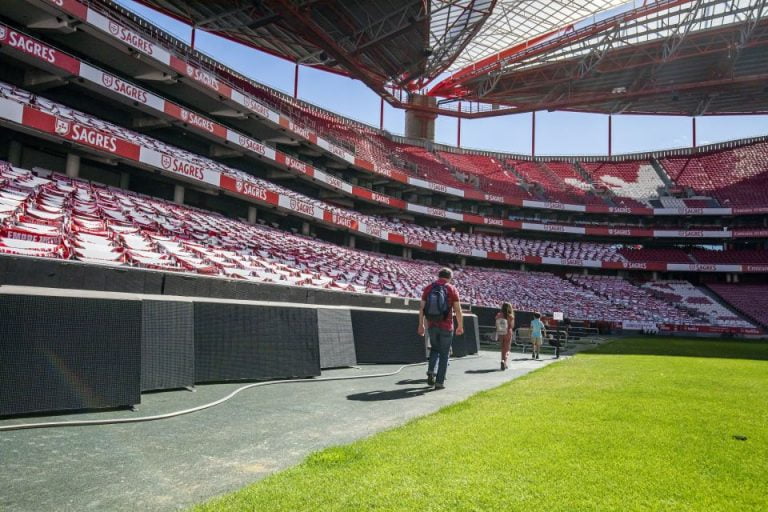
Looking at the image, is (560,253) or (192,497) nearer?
(192,497)

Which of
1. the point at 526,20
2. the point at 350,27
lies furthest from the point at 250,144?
the point at 526,20

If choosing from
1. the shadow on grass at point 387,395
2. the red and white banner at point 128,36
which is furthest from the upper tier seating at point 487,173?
the shadow on grass at point 387,395

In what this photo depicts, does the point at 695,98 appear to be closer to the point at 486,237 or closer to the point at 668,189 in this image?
the point at 668,189

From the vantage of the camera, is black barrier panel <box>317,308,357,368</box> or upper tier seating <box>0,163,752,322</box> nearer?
black barrier panel <box>317,308,357,368</box>

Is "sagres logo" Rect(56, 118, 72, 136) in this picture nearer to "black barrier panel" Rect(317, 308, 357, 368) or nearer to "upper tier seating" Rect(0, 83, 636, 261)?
"upper tier seating" Rect(0, 83, 636, 261)

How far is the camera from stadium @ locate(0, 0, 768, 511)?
3.42m

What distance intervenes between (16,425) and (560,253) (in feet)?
156

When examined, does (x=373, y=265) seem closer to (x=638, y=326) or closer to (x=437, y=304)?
(x=638, y=326)

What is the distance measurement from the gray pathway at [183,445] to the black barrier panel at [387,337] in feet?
9.94

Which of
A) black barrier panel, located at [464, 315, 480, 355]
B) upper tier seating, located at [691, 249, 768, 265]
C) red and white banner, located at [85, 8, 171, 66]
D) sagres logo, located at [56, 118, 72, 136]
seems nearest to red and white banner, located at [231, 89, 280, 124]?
red and white banner, located at [85, 8, 171, 66]

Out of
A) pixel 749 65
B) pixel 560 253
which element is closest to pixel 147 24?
pixel 560 253

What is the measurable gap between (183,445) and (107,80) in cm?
2086

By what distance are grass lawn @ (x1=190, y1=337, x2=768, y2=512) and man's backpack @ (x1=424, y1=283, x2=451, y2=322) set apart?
4.70 feet

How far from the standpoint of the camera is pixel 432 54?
38.8 m
